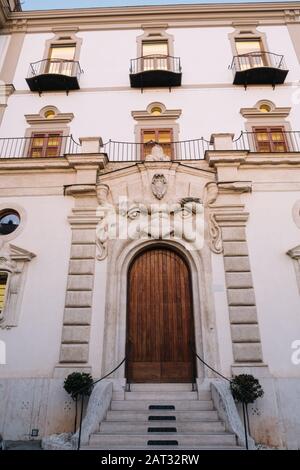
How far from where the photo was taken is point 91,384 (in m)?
8.70

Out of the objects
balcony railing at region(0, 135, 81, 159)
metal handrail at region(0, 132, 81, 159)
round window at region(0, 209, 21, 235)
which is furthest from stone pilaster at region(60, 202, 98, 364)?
balcony railing at region(0, 135, 81, 159)

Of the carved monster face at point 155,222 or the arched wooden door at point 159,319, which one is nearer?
the arched wooden door at point 159,319

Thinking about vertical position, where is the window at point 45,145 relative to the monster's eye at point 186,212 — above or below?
above

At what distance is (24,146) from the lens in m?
14.1

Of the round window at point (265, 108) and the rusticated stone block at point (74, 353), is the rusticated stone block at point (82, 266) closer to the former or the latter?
the rusticated stone block at point (74, 353)

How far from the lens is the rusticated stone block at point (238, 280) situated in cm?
1027

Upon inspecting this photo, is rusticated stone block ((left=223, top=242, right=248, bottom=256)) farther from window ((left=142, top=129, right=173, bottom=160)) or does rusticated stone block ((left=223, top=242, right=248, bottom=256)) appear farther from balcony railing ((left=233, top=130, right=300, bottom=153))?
window ((left=142, top=129, right=173, bottom=160))

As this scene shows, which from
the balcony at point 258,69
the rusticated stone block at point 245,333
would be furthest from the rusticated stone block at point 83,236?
the balcony at point 258,69

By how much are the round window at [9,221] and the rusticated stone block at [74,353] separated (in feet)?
14.9

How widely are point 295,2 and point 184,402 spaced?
2119 cm

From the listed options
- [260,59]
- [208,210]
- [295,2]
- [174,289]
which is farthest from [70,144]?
[295,2]

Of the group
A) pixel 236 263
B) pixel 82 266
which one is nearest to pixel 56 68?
pixel 82 266

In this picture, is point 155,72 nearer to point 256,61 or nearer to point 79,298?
point 256,61
